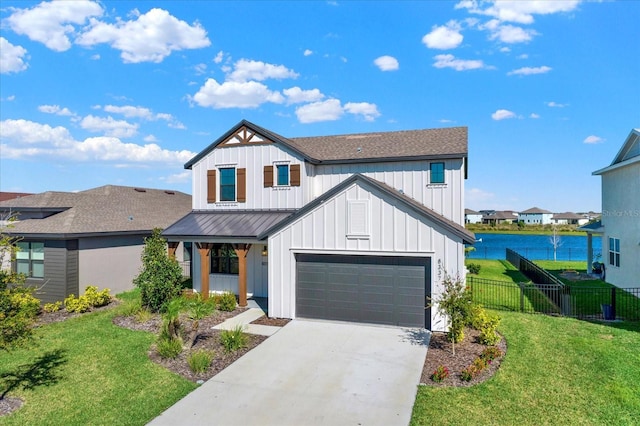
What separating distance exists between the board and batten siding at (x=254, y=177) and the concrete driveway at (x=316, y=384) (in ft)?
23.0

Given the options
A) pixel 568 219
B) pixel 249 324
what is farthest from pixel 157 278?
pixel 568 219

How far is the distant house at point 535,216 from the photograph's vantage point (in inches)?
4244

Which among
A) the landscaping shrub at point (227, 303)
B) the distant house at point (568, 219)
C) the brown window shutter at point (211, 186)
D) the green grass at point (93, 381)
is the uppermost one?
the brown window shutter at point (211, 186)

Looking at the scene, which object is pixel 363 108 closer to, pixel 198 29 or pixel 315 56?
pixel 315 56

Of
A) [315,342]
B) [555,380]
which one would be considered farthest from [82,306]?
[555,380]

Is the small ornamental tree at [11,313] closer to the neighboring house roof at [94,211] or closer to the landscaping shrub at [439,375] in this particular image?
the landscaping shrub at [439,375]

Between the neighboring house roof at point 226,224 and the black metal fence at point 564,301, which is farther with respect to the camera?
the neighboring house roof at point 226,224

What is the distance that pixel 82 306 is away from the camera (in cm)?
1441

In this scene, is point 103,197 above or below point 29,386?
above

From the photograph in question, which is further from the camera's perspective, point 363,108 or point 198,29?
point 363,108

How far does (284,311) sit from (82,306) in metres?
8.42

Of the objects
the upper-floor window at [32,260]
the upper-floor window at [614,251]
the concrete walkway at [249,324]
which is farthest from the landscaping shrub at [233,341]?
the upper-floor window at [614,251]

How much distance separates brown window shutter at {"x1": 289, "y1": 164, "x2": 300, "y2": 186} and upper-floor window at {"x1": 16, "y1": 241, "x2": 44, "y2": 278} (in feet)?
36.9

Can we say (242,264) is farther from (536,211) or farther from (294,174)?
(536,211)
